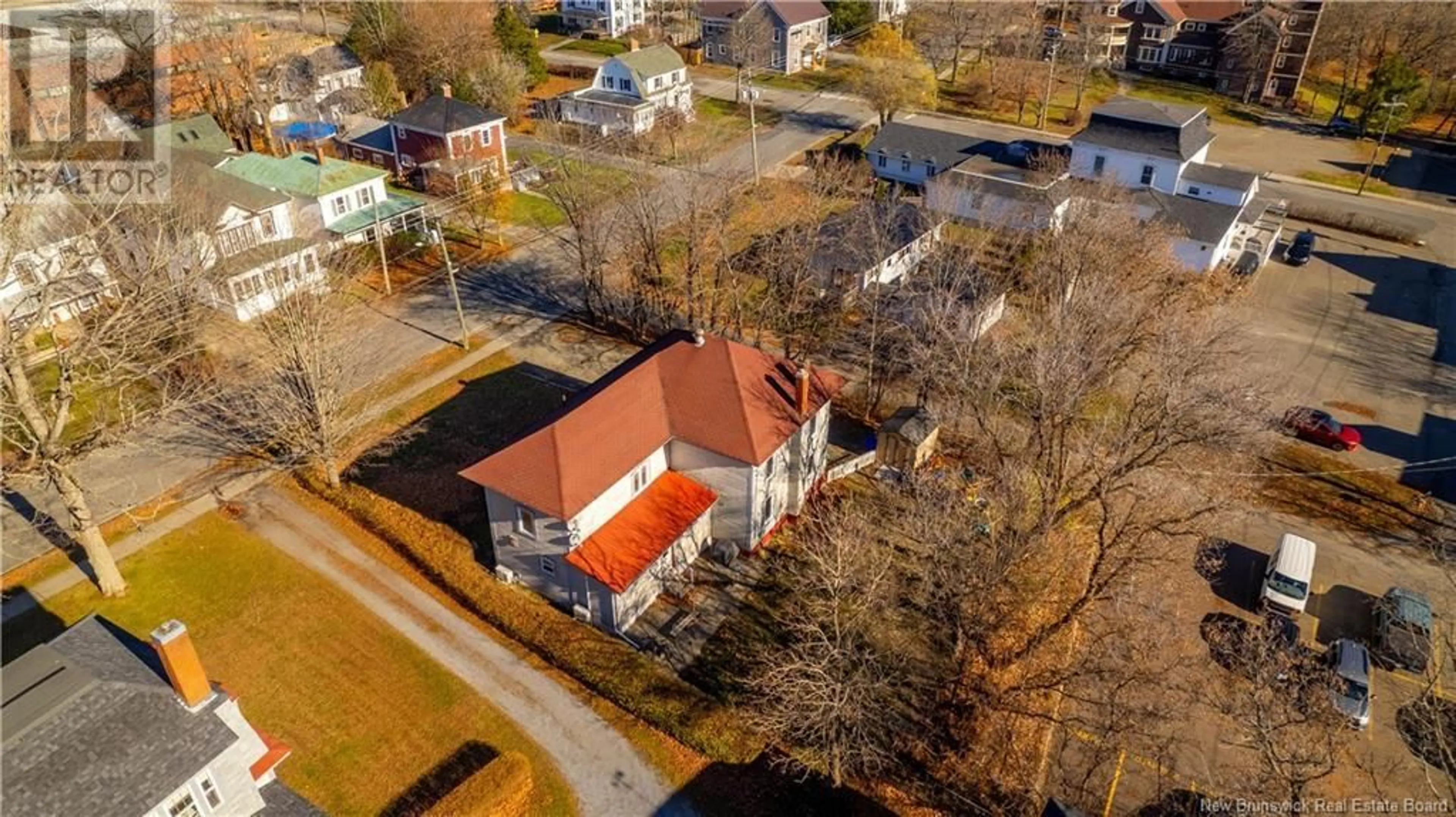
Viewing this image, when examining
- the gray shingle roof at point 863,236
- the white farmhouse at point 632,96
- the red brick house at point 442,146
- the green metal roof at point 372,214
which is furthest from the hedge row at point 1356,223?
the green metal roof at point 372,214

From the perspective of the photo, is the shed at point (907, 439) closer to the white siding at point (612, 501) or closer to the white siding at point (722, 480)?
the white siding at point (722, 480)

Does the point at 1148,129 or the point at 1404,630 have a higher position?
the point at 1148,129

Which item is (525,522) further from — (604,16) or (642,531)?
(604,16)

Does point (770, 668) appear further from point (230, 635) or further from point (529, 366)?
point (529, 366)

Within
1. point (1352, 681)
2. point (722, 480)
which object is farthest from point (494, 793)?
point (1352, 681)

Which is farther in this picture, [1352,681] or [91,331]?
[91,331]

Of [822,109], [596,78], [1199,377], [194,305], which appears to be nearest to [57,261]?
[194,305]
